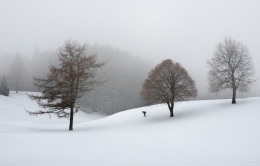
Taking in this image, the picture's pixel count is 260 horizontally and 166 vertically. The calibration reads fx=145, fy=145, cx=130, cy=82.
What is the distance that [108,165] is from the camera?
479cm

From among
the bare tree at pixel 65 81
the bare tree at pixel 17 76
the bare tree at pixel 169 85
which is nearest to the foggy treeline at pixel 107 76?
the bare tree at pixel 17 76

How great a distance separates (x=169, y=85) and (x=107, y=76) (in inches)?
2027

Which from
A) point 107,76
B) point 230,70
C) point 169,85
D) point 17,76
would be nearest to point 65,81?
point 169,85

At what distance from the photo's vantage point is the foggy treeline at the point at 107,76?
5485 cm

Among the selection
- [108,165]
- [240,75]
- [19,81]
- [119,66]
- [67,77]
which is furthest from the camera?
[119,66]

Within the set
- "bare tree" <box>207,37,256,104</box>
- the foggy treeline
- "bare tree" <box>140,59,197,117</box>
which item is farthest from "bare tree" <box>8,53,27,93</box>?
"bare tree" <box>207,37,256,104</box>

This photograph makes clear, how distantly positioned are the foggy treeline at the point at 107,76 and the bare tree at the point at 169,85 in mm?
27001

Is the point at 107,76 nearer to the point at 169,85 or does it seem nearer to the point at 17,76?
the point at 17,76

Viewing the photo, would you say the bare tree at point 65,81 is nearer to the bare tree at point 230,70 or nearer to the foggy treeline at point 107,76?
the bare tree at point 230,70

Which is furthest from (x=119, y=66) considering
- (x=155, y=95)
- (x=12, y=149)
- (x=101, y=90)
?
(x=12, y=149)

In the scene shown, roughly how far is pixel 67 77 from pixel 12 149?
9490 mm

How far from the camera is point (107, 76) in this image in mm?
70125

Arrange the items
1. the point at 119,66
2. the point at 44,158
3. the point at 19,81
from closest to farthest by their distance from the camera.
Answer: the point at 44,158, the point at 19,81, the point at 119,66

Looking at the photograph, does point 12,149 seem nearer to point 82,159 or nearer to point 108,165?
point 82,159
